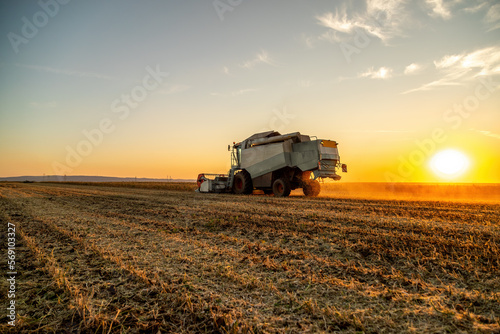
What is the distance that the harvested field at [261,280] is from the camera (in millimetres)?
2688

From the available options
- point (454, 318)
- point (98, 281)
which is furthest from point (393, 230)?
point (98, 281)

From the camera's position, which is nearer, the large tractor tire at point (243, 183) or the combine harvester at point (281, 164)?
the combine harvester at point (281, 164)

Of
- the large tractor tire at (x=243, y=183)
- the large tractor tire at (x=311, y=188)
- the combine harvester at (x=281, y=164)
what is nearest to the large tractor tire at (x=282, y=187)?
the combine harvester at (x=281, y=164)

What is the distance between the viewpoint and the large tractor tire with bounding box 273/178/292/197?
1741cm

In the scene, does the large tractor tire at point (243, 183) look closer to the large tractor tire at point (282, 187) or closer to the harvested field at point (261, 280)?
the large tractor tire at point (282, 187)

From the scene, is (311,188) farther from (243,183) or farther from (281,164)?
(243,183)

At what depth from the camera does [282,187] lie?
17688 mm

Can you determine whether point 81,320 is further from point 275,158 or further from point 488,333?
point 275,158

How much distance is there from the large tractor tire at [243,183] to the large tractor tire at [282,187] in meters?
2.30

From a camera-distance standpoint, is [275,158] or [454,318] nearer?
[454,318]

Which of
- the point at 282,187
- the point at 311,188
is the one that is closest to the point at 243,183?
the point at 282,187

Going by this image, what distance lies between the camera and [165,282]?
11.9ft

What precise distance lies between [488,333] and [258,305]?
2.03 metres

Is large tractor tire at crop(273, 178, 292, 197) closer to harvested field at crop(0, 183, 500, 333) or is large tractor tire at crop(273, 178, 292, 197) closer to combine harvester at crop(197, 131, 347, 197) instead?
combine harvester at crop(197, 131, 347, 197)
